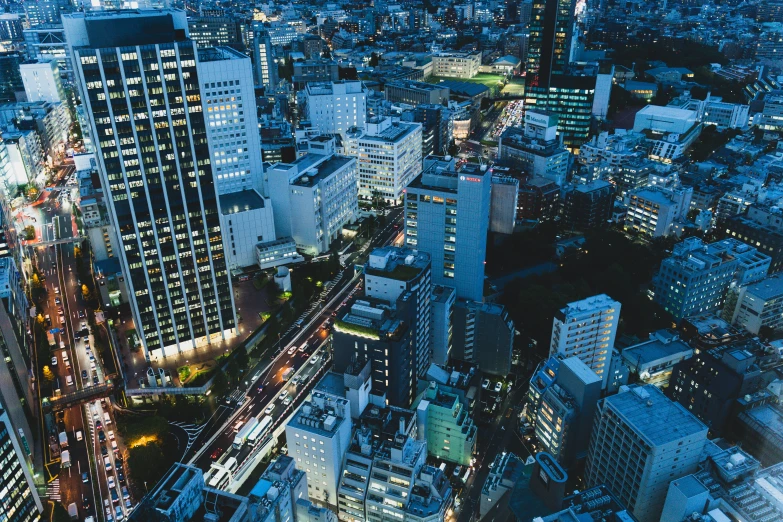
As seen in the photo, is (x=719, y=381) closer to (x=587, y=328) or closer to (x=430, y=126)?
(x=587, y=328)

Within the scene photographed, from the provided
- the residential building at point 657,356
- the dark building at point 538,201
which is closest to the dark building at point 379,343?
the residential building at point 657,356

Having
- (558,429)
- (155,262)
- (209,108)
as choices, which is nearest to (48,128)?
(209,108)

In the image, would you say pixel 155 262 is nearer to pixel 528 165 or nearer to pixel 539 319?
pixel 539 319

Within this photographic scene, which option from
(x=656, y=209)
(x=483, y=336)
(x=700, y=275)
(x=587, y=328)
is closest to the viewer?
(x=587, y=328)

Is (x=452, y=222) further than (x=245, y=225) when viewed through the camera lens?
No

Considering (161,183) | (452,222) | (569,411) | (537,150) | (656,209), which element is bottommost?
(569,411)

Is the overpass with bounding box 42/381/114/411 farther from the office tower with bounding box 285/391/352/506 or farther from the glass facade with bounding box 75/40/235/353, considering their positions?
the office tower with bounding box 285/391/352/506

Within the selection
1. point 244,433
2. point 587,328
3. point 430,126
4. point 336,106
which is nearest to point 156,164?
point 244,433

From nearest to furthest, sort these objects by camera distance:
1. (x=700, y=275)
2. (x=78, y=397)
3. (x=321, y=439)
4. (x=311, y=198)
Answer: (x=321, y=439), (x=78, y=397), (x=700, y=275), (x=311, y=198)
